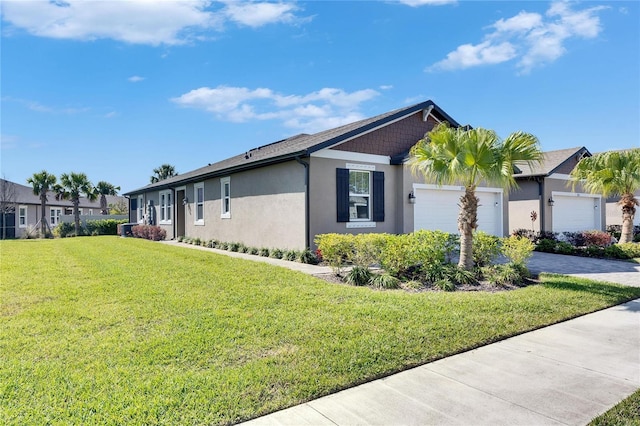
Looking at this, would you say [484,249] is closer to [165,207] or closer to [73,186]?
[165,207]

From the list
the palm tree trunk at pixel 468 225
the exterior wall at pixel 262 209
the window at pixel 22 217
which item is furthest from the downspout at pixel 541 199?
the window at pixel 22 217

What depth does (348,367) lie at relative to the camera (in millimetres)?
3785

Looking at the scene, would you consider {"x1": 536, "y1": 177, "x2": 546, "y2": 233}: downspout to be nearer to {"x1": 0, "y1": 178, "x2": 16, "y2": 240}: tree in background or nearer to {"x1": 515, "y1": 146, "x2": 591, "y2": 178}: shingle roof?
{"x1": 515, "y1": 146, "x2": 591, "y2": 178}: shingle roof

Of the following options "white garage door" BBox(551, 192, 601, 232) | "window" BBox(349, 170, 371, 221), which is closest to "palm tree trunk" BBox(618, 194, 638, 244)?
"white garage door" BBox(551, 192, 601, 232)

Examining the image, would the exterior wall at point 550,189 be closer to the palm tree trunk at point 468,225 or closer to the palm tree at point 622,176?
the palm tree at point 622,176

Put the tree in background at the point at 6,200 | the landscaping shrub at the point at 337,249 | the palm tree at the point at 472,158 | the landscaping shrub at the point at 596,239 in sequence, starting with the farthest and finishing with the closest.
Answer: the tree in background at the point at 6,200 → the landscaping shrub at the point at 596,239 → the landscaping shrub at the point at 337,249 → the palm tree at the point at 472,158

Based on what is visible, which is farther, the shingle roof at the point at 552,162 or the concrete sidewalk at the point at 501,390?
the shingle roof at the point at 552,162

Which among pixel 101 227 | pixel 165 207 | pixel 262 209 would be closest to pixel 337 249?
pixel 262 209

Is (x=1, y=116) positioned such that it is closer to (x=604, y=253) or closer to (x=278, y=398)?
(x=278, y=398)

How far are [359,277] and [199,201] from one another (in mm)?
13139

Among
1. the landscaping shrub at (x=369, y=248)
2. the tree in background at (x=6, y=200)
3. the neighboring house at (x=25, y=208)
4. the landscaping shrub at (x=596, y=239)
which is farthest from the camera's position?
the neighboring house at (x=25, y=208)

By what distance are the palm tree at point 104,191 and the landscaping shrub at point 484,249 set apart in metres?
40.3

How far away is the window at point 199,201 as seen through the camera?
61.0ft

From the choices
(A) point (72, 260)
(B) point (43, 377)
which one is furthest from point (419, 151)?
(A) point (72, 260)
